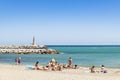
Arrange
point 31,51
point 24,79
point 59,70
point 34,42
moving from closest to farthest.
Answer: point 24,79 → point 59,70 → point 31,51 → point 34,42

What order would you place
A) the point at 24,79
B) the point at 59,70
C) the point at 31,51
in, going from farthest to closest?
1. the point at 31,51
2. the point at 59,70
3. the point at 24,79

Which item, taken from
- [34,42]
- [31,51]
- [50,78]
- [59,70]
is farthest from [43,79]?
[34,42]

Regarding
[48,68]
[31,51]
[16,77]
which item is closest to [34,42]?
[31,51]

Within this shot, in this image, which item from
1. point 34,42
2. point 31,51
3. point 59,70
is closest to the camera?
point 59,70

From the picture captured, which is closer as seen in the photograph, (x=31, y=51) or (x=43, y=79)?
(x=43, y=79)

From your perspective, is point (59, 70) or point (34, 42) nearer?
point (59, 70)

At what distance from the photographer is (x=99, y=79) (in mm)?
21406

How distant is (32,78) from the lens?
2134 cm

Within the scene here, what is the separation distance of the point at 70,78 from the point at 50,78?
1.32m

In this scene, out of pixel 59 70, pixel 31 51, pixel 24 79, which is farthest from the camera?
pixel 31 51

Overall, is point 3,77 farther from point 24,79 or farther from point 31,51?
point 31,51

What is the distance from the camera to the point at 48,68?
2980 centimetres

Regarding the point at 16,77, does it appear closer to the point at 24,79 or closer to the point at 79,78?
the point at 24,79

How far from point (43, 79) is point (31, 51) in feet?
222
